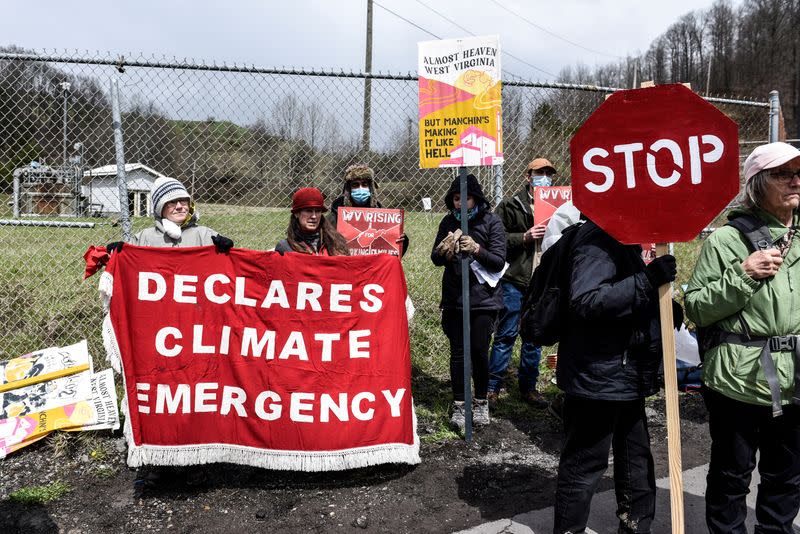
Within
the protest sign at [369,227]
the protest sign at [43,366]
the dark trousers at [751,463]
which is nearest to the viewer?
the dark trousers at [751,463]

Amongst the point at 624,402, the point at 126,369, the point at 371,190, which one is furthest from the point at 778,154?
the point at 126,369

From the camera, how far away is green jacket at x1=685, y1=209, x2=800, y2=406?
101 inches

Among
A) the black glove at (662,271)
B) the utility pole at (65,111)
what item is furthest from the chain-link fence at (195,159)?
the black glove at (662,271)

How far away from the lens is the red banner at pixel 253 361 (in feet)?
12.3

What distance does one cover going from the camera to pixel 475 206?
461cm

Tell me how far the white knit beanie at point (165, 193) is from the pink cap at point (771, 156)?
3.23 meters

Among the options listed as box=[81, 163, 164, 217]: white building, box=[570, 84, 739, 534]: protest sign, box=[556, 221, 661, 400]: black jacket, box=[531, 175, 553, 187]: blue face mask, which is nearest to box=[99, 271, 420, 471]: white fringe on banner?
box=[556, 221, 661, 400]: black jacket

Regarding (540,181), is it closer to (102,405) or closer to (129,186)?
(102,405)

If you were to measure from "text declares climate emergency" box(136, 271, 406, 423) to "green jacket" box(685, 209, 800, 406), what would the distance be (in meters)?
1.91

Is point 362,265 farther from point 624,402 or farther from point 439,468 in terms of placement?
point 624,402

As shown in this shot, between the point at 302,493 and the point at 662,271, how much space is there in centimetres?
247

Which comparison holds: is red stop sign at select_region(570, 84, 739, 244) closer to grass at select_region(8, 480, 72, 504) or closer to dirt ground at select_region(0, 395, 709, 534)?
dirt ground at select_region(0, 395, 709, 534)

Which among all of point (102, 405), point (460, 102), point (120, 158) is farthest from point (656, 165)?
point (102, 405)

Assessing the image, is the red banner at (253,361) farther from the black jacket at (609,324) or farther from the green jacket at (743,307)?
Answer: the green jacket at (743,307)
